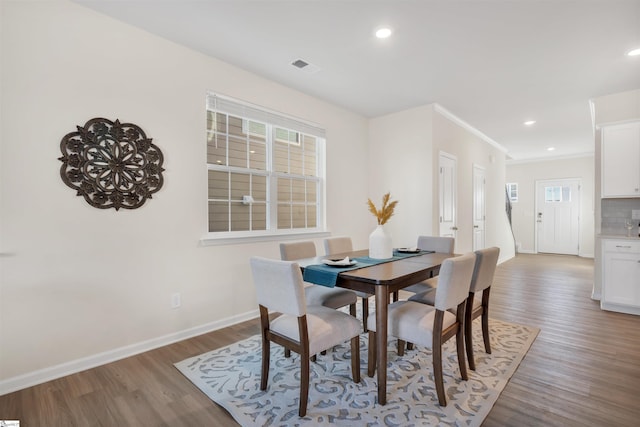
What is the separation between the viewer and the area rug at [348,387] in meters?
1.73

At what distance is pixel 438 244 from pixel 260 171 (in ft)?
6.99

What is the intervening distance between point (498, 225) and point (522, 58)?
479 cm

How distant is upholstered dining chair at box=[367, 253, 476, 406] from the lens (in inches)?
71.3

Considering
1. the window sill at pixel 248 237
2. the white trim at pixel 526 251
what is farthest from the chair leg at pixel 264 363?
the white trim at pixel 526 251

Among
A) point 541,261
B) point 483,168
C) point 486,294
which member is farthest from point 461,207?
point 541,261

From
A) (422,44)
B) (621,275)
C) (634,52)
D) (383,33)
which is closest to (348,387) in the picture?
(383,33)

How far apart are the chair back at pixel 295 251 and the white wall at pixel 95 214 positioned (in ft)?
2.33

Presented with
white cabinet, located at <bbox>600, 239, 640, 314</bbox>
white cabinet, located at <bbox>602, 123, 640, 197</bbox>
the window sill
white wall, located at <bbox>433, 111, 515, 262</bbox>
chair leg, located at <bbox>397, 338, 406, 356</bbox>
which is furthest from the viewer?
white wall, located at <bbox>433, 111, 515, 262</bbox>

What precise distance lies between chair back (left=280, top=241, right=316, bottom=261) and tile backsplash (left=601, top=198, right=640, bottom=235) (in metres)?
3.99

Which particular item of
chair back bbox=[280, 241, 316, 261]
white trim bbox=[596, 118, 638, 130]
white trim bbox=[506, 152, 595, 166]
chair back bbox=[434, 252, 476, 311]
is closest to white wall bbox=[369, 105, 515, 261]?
white trim bbox=[596, 118, 638, 130]

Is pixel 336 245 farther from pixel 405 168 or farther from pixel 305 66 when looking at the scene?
pixel 405 168

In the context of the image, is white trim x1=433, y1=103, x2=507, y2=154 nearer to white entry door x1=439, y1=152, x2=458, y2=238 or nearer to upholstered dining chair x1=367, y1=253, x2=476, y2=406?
white entry door x1=439, y1=152, x2=458, y2=238

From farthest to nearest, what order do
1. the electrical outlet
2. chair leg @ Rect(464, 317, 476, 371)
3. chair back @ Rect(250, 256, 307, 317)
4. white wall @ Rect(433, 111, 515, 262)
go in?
white wall @ Rect(433, 111, 515, 262) → the electrical outlet → chair leg @ Rect(464, 317, 476, 371) → chair back @ Rect(250, 256, 307, 317)

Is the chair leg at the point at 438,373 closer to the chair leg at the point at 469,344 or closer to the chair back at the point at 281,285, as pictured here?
the chair leg at the point at 469,344
